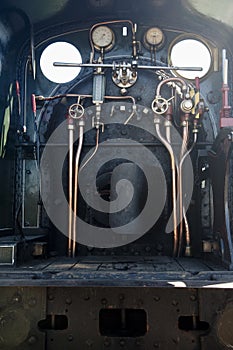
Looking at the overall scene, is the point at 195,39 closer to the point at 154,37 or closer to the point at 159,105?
the point at 154,37

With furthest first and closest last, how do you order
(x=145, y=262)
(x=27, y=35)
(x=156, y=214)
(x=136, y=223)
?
(x=27, y=35), (x=156, y=214), (x=136, y=223), (x=145, y=262)

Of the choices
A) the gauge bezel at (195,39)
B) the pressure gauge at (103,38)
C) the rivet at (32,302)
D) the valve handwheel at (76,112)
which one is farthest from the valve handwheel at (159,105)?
the rivet at (32,302)

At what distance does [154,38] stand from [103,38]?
44 cm

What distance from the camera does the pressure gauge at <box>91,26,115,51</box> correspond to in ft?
10.9

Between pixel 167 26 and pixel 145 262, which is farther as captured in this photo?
pixel 167 26

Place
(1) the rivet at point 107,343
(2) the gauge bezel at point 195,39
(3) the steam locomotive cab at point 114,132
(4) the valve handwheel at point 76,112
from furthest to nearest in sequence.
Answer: (2) the gauge bezel at point 195,39, (4) the valve handwheel at point 76,112, (3) the steam locomotive cab at point 114,132, (1) the rivet at point 107,343

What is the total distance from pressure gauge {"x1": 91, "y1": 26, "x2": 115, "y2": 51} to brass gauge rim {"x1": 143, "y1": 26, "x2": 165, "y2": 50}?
30 cm

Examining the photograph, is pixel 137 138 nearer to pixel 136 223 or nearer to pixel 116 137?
pixel 116 137

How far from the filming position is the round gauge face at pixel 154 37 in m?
3.33

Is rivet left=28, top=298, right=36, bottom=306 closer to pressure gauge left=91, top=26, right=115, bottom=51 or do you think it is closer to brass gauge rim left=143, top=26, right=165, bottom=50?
pressure gauge left=91, top=26, right=115, bottom=51

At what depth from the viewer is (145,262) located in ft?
8.40

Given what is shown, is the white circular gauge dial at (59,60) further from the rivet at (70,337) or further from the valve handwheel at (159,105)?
the rivet at (70,337)

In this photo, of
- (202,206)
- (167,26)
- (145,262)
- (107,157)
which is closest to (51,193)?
(107,157)

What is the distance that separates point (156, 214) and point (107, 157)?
2.02 feet
